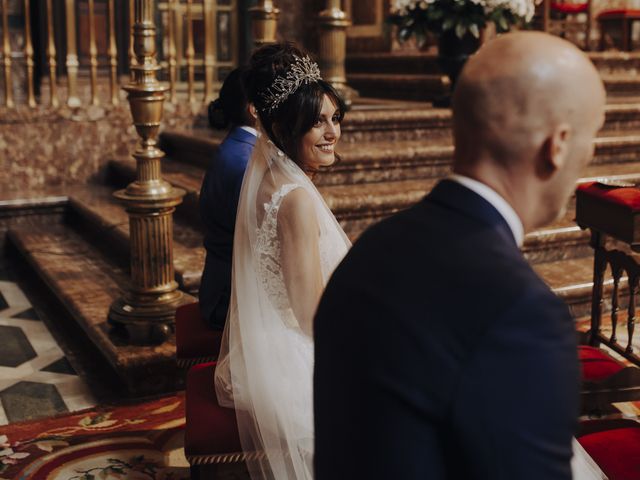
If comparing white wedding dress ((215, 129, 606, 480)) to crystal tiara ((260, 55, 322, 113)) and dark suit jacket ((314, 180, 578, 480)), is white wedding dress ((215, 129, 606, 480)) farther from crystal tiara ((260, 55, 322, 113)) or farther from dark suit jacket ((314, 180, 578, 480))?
dark suit jacket ((314, 180, 578, 480))

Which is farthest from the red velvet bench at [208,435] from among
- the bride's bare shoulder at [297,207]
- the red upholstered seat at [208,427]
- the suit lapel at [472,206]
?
the suit lapel at [472,206]

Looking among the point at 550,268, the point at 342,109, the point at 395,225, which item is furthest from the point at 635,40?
the point at 395,225

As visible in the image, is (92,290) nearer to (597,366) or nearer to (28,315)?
(28,315)

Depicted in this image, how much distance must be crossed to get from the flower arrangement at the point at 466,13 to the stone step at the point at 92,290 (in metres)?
2.95

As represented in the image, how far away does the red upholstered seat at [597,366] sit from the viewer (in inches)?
117

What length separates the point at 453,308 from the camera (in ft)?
3.15

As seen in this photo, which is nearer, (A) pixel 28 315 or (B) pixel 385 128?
(A) pixel 28 315

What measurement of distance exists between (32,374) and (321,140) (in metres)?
2.18

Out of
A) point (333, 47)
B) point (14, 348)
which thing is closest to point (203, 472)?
point (14, 348)

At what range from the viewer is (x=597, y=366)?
3.02m

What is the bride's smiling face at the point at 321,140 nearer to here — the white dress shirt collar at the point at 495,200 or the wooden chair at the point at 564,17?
the white dress shirt collar at the point at 495,200

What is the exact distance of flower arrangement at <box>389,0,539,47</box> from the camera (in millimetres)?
6121

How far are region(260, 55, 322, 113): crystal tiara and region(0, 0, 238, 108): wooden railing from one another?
384 cm

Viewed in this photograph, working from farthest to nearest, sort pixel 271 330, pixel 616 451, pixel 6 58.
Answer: pixel 6 58 → pixel 271 330 → pixel 616 451
